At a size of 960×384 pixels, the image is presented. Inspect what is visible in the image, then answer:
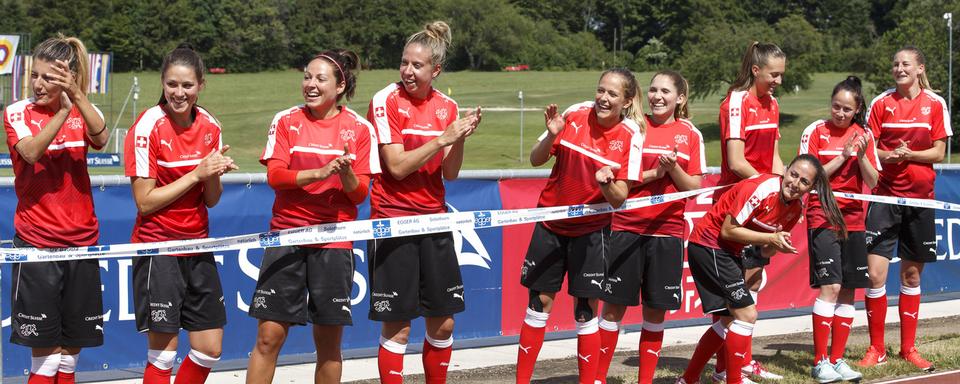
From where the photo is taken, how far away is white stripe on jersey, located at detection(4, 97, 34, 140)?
18.5 feet

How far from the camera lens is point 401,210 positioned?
6.23 meters

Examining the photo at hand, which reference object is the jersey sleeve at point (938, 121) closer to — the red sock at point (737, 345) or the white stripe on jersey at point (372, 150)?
the red sock at point (737, 345)

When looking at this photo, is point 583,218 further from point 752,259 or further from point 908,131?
point 908,131

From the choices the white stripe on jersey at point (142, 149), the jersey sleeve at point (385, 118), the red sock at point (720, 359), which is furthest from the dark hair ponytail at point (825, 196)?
the white stripe on jersey at point (142, 149)

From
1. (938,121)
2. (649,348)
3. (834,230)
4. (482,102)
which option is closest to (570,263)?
(649,348)

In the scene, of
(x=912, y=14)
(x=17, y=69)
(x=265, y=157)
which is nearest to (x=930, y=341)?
(x=265, y=157)

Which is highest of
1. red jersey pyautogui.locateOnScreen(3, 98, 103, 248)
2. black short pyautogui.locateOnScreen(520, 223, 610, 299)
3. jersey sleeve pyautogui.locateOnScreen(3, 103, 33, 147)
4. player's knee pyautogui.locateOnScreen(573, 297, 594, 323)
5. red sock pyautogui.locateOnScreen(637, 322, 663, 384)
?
jersey sleeve pyautogui.locateOnScreen(3, 103, 33, 147)

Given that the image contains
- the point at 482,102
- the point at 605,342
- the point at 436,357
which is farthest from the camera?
the point at 482,102

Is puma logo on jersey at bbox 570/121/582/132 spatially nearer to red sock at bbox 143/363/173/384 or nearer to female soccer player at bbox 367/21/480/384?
female soccer player at bbox 367/21/480/384

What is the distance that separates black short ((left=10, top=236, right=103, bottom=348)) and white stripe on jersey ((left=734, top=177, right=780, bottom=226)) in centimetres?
376

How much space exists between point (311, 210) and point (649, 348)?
261cm

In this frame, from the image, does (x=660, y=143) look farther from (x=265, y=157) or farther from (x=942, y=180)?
(x=942, y=180)

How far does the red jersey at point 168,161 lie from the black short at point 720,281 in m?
3.16

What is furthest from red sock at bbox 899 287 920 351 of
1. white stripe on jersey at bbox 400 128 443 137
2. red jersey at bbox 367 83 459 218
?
white stripe on jersey at bbox 400 128 443 137
